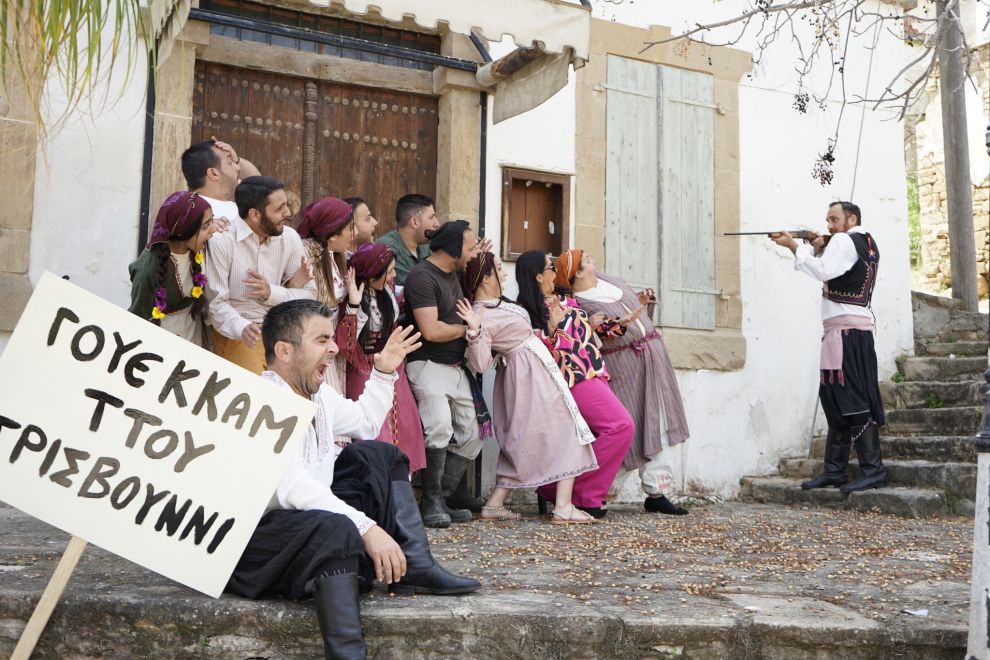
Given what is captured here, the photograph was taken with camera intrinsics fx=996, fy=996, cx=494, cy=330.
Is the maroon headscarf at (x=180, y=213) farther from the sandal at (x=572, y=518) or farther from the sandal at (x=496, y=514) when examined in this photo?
the sandal at (x=572, y=518)

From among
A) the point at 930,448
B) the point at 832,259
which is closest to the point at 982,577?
the point at 832,259

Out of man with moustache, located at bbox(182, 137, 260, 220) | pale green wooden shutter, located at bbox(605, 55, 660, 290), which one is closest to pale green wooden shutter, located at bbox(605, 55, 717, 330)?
pale green wooden shutter, located at bbox(605, 55, 660, 290)

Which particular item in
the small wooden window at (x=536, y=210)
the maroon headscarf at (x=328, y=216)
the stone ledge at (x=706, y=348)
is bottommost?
the stone ledge at (x=706, y=348)

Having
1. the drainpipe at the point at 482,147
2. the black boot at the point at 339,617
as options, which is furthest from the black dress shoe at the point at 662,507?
the black boot at the point at 339,617

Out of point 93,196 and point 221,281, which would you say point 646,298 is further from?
point 93,196

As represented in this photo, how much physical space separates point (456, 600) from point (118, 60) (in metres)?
4.11

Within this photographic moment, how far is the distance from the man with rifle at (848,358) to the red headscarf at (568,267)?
1.58 m

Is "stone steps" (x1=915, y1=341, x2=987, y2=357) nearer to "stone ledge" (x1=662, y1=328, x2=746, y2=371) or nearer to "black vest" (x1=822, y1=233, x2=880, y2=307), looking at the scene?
"stone ledge" (x1=662, y1=328, x2=746, y2=371)

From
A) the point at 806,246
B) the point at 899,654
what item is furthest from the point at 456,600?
the point at 806,246

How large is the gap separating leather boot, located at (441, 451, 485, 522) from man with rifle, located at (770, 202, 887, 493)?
253 cm

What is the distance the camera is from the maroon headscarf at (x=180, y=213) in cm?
430

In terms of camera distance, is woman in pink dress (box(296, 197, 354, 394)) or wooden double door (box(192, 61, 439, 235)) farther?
wooden double door (box(192, 61, 439, 235))

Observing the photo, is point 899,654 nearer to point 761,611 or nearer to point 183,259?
point 761,611

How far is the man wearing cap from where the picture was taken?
18.0ft
